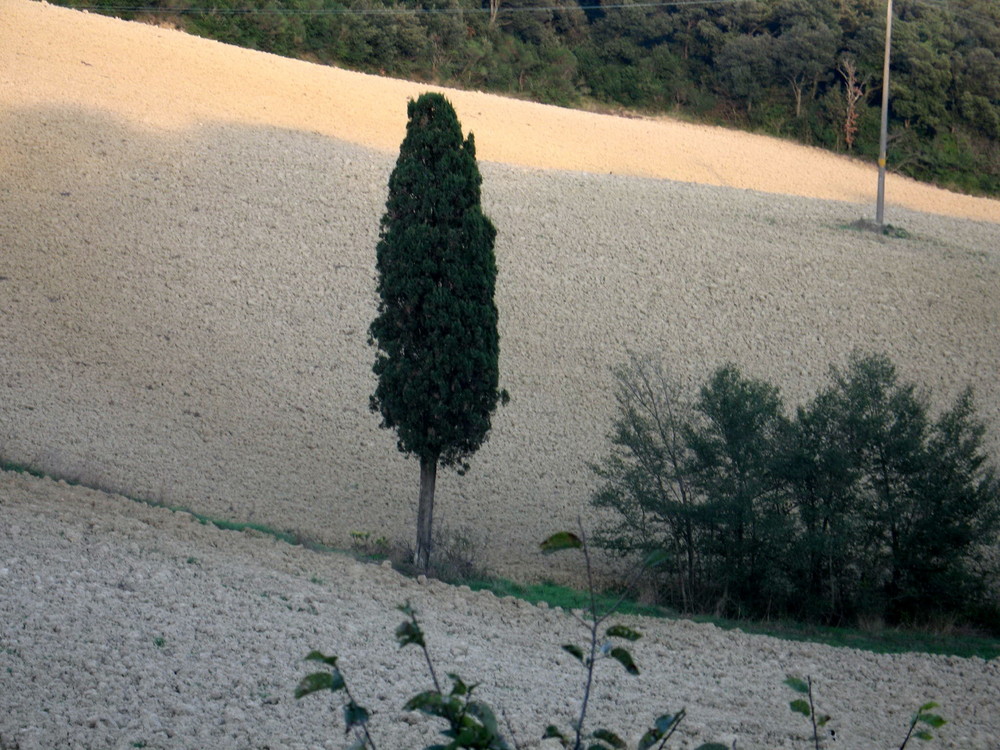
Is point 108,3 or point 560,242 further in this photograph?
point 108,3

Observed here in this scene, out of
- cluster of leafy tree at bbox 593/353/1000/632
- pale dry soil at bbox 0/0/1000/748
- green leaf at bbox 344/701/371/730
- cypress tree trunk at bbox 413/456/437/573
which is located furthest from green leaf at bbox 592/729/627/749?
cluster of leafy tree at bbox 593/353/1000/632

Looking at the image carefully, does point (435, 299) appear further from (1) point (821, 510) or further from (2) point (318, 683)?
(2) point (318, 683)

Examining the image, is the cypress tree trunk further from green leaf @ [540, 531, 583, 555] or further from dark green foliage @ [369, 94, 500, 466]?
green leaf @ [540, 531, 583, 555]

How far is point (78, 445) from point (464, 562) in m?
6.19

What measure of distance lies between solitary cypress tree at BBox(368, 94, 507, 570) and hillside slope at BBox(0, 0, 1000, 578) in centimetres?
196

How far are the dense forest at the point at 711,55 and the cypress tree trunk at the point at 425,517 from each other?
34315 mm

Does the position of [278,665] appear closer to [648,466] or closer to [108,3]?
[648,466]

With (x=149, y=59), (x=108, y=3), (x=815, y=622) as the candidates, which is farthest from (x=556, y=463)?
(x=108, y=3)

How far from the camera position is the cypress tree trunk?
12.0 meters

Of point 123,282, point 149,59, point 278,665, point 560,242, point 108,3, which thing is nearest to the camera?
point 278,665

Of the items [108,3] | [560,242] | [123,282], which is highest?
[108,3]

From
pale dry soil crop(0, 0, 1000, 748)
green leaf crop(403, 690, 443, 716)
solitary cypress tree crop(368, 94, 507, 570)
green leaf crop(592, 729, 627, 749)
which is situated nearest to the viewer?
green leaf crop(403, 690, 443, 716)

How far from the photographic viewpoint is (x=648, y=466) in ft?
42.9

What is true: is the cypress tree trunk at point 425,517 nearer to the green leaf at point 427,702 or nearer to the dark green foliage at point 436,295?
the dark green foliage at point 436,295
